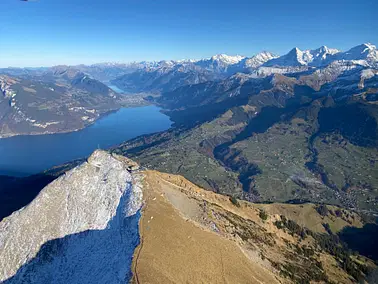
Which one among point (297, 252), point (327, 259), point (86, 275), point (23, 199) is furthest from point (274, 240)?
point (23, 199)

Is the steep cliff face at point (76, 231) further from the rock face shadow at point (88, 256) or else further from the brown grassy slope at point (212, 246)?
the brown grassy slope at point (212, 246)

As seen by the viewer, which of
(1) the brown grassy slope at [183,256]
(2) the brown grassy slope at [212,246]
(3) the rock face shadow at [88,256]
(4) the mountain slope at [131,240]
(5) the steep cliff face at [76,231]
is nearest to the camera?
(1) the brown grassy slope at [183,256]

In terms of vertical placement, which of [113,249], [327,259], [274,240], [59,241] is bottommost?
[327,259]

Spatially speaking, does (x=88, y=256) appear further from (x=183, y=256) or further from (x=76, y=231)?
(x=183, y=256)

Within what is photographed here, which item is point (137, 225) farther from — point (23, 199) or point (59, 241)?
point (23, 199)

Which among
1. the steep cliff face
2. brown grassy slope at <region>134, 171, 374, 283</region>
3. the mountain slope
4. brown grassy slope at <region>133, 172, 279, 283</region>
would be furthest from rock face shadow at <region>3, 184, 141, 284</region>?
brown grassy slope at <region>134, 171, 374, 283</region>

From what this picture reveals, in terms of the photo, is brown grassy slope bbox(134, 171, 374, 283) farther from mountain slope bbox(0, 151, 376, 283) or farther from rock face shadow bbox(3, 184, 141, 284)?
rock face shadow bbox(3, 184, 141, 284)

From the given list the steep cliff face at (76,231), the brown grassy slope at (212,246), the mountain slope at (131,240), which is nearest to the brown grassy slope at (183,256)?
the brown grassy slope at (212,246)
